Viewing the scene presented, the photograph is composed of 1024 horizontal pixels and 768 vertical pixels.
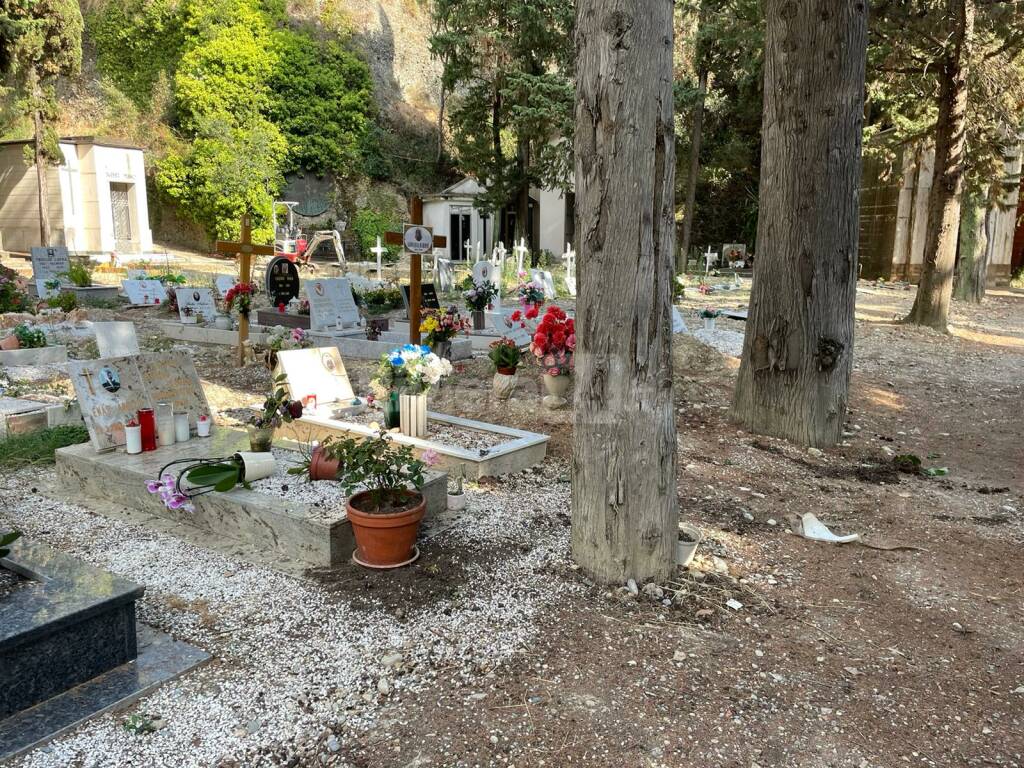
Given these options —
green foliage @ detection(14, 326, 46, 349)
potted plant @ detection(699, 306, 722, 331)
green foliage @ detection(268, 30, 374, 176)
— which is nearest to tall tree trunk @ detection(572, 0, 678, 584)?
green foliage @ detection(14, 326, 46, 349)

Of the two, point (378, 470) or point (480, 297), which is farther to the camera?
point (480, 297)

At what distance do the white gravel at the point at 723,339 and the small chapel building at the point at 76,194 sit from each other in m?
19.7

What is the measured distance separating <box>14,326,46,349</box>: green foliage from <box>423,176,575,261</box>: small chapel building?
1740 cm

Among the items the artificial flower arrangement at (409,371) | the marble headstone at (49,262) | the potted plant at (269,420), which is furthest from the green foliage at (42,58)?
the artificial flower arrangement at (409,371)

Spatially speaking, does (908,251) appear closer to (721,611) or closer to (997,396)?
(997,396)

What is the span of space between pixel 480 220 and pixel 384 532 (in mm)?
25502

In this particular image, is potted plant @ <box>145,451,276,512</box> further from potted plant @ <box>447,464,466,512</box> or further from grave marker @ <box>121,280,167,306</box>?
grave marker @ <box>121,280,167,306</box>

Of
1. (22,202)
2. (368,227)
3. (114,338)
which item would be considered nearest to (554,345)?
(114,338)

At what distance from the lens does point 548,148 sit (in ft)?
74.1

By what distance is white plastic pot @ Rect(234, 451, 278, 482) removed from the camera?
4566 mm

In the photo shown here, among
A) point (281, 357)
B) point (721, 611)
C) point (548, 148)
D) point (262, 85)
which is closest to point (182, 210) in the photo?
point (262, 85)

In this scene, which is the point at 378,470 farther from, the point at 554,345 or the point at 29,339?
the point at 29,339

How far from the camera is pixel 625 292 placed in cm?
344

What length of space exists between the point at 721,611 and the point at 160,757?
2334mm
